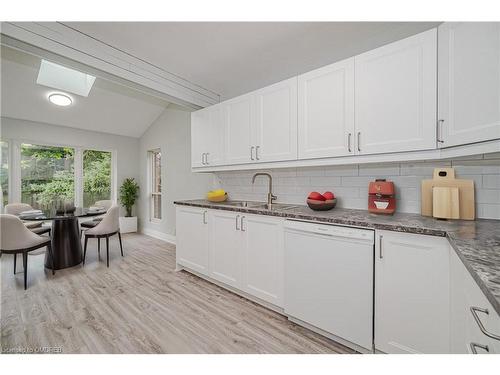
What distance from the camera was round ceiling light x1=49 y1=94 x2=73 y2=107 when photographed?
360 centimetres

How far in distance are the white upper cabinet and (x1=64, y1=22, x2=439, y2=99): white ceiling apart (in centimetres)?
53

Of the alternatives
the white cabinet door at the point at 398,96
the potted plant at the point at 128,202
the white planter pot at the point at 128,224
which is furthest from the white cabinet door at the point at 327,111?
the white planter pot at the point at 128,224

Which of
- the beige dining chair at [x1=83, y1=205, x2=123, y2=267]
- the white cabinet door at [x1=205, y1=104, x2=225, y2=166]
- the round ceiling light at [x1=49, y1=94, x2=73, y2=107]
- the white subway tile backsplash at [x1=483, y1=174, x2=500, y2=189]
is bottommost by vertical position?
the beige dining chair at [x1=83, y1=205, x2=123, y2=267]

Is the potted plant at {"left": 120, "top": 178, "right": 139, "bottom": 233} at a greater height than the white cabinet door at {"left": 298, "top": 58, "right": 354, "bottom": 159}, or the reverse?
the white cabinet door at {"left": 298, "top": 58, "right": 354, "bottom": 159}

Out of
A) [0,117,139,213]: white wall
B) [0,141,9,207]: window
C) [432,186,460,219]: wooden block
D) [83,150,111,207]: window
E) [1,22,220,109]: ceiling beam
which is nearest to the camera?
[432,186,460,219]: wooden block

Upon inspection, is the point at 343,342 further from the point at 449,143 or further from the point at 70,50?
the point at 70,50

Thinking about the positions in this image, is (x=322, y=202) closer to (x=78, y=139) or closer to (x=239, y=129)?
(x=239, y=129)

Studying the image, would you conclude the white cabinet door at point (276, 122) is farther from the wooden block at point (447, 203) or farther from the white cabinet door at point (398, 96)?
the wooden block at point (447, 203)

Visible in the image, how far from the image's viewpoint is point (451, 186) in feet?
5.30

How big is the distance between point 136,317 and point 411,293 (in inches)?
86.8

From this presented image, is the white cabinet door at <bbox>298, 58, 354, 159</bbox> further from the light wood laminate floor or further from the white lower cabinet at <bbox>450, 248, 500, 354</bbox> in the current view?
the light wood laminate floor

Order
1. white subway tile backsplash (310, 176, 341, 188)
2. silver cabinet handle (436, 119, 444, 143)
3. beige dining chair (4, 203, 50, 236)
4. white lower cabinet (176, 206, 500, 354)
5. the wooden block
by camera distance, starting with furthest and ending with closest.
→ beige dining chair (4, 203, 50, 236), white subway tile backsplash (310, 176, 341, 188), the wooden block, silver cabinet handle (436, 119, 444, 143), white lower cabinet (176, 206, 500, 354)

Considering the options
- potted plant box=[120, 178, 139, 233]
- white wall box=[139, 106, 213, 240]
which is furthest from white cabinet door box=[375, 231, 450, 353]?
potted plant box=[120, 178, 139, 233]

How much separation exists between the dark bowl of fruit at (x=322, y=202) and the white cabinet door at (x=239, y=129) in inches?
33.0
